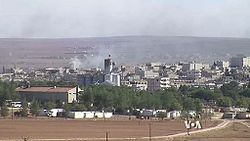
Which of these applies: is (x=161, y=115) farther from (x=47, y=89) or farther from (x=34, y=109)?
(x=47, y=89)

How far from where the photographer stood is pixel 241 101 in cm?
10431

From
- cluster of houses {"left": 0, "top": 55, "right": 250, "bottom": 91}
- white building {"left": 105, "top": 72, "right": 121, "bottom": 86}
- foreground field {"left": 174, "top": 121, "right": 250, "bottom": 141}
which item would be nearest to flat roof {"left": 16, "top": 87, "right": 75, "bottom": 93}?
cluster of houses {"left": 0, "top": 55, "right": 250, "bottom": 91}

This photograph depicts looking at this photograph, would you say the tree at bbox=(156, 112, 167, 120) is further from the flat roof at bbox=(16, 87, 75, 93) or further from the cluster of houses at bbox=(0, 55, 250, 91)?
the cluster of houses at bbox=(0, 55, 250, 91)

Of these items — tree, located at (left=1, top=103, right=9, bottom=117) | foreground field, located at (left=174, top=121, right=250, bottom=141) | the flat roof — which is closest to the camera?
foreground field, located at (left=174, top=121, right=250, bottom=141)

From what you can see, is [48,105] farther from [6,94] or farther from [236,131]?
[236,131]

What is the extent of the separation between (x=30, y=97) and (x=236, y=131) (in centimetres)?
4149

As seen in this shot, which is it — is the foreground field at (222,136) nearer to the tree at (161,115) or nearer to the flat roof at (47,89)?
the tree at (161,115)

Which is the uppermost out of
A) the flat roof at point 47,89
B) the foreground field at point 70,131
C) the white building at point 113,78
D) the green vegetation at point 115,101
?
the white building at point 113,78

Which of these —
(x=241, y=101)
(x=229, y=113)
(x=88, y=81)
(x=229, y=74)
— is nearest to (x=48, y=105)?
(x=229, y=113)

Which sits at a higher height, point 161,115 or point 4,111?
point 4,111

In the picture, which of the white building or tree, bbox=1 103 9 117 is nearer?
tree, bbox=1 103 9 117

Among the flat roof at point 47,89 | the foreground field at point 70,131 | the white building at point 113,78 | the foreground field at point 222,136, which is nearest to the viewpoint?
the foreground field at point 70,131

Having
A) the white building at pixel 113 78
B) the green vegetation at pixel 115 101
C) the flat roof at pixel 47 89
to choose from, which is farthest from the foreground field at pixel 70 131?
the white building at pixel 113 78

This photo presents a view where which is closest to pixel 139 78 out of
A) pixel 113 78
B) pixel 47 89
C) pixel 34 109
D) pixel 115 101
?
pixel 113 78
